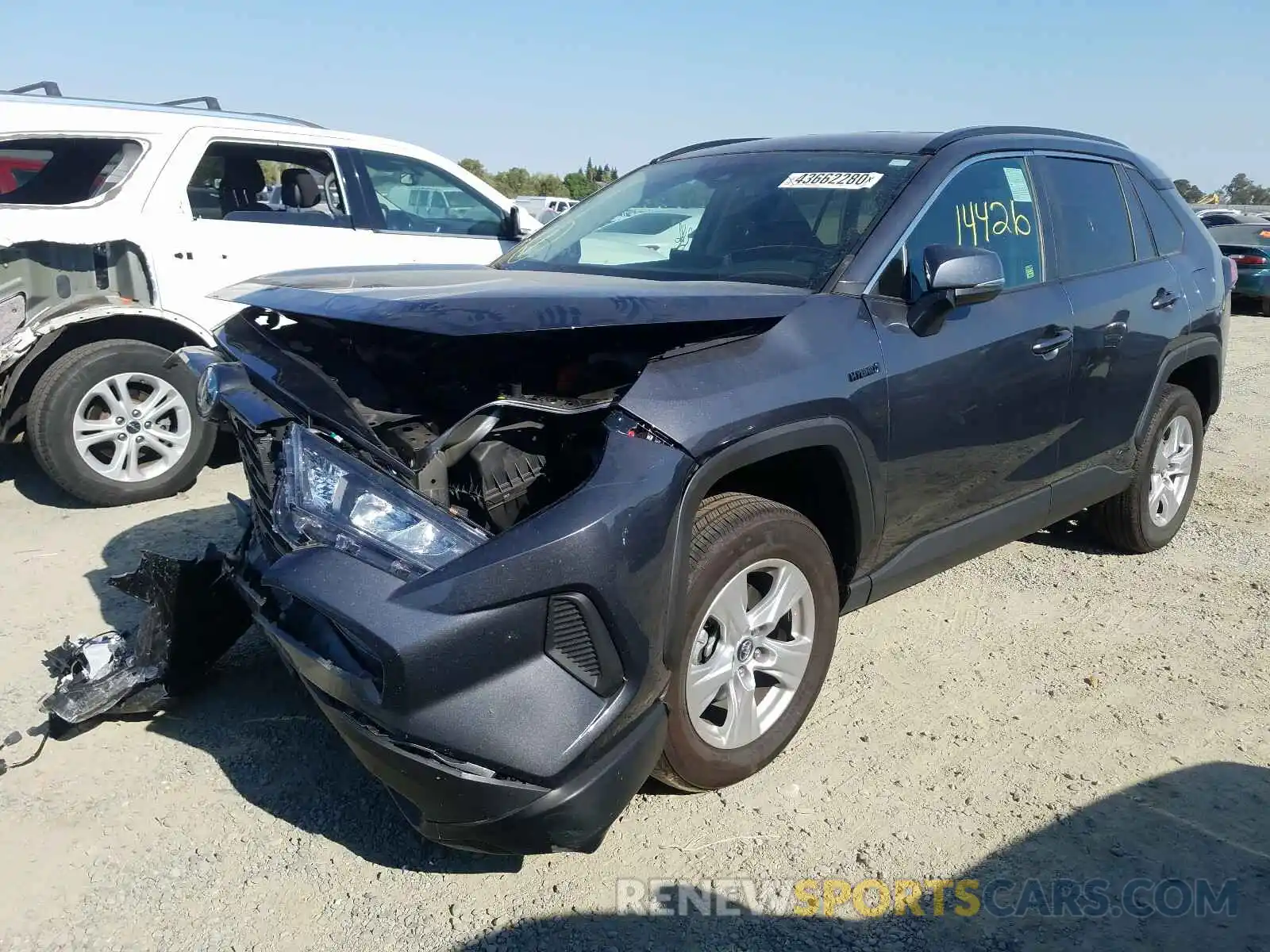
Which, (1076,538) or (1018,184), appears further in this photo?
(1076,538)

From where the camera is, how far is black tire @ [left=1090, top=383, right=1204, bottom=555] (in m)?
4.46

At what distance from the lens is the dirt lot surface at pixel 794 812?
2.40 meters

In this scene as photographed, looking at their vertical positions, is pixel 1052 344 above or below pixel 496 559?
above

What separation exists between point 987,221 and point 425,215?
14.0 ft

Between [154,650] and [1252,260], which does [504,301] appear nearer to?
[154,650]

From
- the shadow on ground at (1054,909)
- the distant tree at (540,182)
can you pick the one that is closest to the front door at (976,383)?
the shadow on ground at (1054,909)

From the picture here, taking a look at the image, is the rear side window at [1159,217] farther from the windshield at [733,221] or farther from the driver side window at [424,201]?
the driver side window at [424,201]

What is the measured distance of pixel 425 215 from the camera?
22.1 ft

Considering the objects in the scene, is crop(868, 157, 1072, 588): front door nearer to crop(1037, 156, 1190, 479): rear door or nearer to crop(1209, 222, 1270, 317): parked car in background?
crop(1037, 156, 1190, 479): rear door

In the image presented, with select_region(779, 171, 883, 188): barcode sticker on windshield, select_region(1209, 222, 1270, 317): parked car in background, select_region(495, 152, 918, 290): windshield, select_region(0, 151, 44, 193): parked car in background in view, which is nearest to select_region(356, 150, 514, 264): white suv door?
select_region(0, 151, 44, 193): parked car in background

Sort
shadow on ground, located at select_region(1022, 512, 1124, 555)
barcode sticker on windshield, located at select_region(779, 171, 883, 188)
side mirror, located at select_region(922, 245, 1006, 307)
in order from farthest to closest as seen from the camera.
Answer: shadow on ground, located at select_region(1022, 512, 1124, 555)
barcode sticker on windshield, located at select_region(779, 171, 883, 188)
side mirror, located at select_region(922, 245, 1006, 307)

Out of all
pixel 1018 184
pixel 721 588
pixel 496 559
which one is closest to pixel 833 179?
pixel 1018 184

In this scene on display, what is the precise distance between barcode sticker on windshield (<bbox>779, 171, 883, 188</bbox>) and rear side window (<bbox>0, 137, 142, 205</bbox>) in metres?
3.99

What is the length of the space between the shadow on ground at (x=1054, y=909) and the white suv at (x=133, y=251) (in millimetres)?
3967
